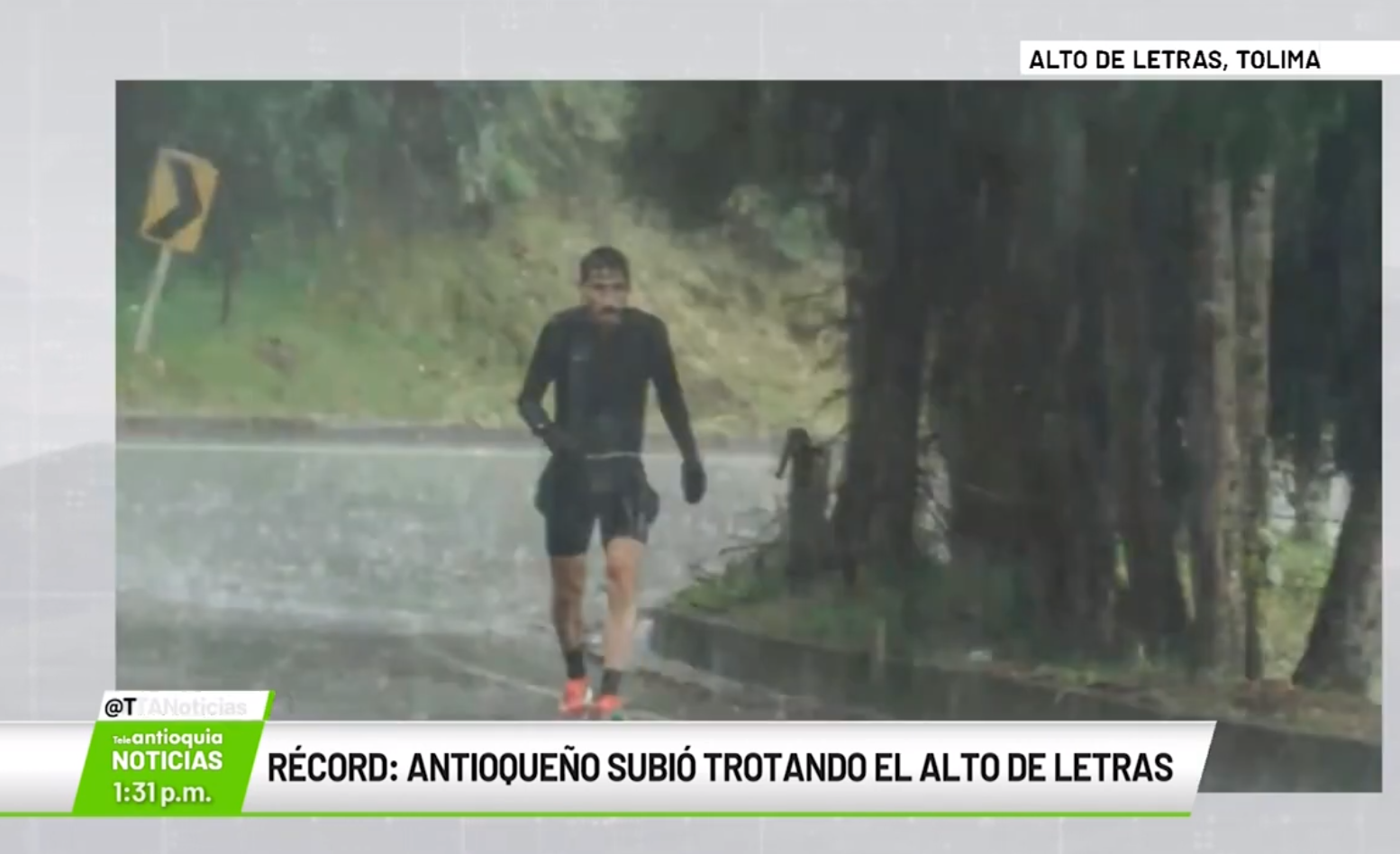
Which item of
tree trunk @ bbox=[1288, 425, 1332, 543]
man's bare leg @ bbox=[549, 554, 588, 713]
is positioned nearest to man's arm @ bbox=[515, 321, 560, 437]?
man's bare leg @ bbox=[549, 554, 588, 713]

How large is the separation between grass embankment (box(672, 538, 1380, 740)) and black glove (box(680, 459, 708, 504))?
243 mm

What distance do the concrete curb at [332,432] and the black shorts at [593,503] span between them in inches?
5.0

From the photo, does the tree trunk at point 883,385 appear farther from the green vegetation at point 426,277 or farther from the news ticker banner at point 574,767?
the news ticker banner at point 574,767

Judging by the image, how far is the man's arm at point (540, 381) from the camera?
5.56 meters

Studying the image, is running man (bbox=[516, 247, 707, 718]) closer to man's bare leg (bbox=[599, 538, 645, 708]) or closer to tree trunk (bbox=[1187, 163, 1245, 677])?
man's bare leg (bbox=[599, 538, 645, 708])

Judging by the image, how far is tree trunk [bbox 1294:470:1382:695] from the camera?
5562 mm

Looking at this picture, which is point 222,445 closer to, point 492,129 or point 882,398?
point 492,129

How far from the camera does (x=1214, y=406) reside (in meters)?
5.54

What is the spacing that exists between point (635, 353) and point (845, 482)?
78 cm

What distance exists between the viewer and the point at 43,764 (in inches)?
220

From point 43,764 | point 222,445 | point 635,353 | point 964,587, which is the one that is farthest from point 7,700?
point 964,587

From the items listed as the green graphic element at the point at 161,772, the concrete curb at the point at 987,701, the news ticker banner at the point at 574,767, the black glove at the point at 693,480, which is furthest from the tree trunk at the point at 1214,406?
the green graphic element at the point at 161,772

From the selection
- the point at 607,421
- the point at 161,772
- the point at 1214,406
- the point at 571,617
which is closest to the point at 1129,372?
the point at 1214,406

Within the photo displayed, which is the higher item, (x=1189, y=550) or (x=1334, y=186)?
(x=1334, y=186)
